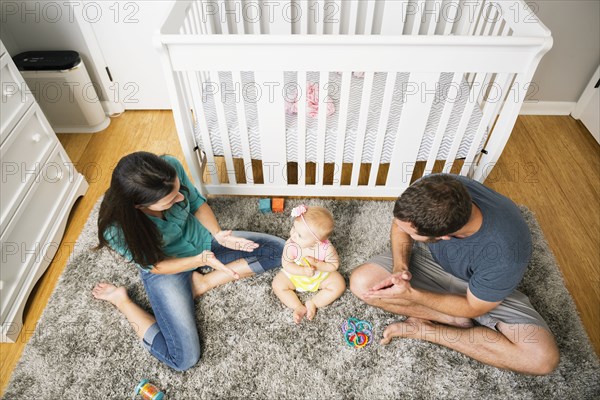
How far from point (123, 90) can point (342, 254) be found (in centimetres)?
161

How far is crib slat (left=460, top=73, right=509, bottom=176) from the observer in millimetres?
1439

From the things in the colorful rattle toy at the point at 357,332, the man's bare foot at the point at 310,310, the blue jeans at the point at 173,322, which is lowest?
the colorful rattle toy at the point at 357,332

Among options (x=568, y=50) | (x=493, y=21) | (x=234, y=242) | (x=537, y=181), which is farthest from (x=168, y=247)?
(x=568, y=50)

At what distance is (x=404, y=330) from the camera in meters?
1.42

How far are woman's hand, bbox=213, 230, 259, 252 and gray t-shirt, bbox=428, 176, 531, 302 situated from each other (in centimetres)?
69

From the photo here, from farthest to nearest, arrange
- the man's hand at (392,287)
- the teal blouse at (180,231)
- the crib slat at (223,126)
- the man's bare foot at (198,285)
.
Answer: the man's bare foot at (198,285) → the crib slat at (223,126) → the man's hand at (392,287) → the teal blouse at (180,231)

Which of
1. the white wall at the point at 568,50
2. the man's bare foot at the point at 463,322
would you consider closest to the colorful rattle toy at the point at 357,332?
the man's bare foot at the point at 463,322

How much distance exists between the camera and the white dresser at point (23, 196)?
140 cm

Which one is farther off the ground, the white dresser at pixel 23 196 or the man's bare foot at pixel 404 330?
the white dresser at pixel 23 196

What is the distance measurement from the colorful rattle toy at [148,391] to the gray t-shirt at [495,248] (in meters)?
1.05

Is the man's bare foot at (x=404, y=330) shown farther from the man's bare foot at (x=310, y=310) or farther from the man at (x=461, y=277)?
the man's bare foot at (x=310, y=310)

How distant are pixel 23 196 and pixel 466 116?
167cm

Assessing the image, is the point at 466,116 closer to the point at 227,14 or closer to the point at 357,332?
the point at 357,332

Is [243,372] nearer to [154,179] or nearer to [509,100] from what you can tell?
[154,179]
